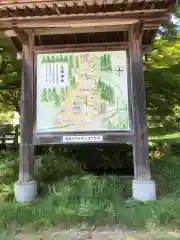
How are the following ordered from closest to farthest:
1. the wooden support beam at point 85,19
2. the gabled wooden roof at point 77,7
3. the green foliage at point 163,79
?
1. the gabled wooden roof at point 77,7
2. the wooden support beam at point 85,19
3. the green foliage at point 163,79

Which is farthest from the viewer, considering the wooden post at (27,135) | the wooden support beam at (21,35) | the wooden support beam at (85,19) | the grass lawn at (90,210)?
the wooden support beam at (21,35)

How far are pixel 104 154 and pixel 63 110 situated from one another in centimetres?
271

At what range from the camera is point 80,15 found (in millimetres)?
5340

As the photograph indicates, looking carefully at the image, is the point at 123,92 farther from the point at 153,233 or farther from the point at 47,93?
the point at 153,233

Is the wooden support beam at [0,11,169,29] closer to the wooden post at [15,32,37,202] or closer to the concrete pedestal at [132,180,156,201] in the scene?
the wooden post at [15,32,37,202]

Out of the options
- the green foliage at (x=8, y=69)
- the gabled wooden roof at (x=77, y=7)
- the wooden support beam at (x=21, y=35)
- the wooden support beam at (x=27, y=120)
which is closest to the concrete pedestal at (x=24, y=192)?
the wooden support beam at (x=27, y=120)

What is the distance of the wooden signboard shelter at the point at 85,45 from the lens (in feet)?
17.1

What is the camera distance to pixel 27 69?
5824 mm

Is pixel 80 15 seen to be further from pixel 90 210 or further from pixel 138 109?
pixel 90 210

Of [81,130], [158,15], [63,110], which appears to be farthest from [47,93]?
[158,15]

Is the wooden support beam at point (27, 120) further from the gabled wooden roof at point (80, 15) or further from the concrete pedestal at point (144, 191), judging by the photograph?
the concrete pedestal at point (144, 191)

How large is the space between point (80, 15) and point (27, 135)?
93.9 inches

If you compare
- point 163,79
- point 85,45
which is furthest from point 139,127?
point 163,79
